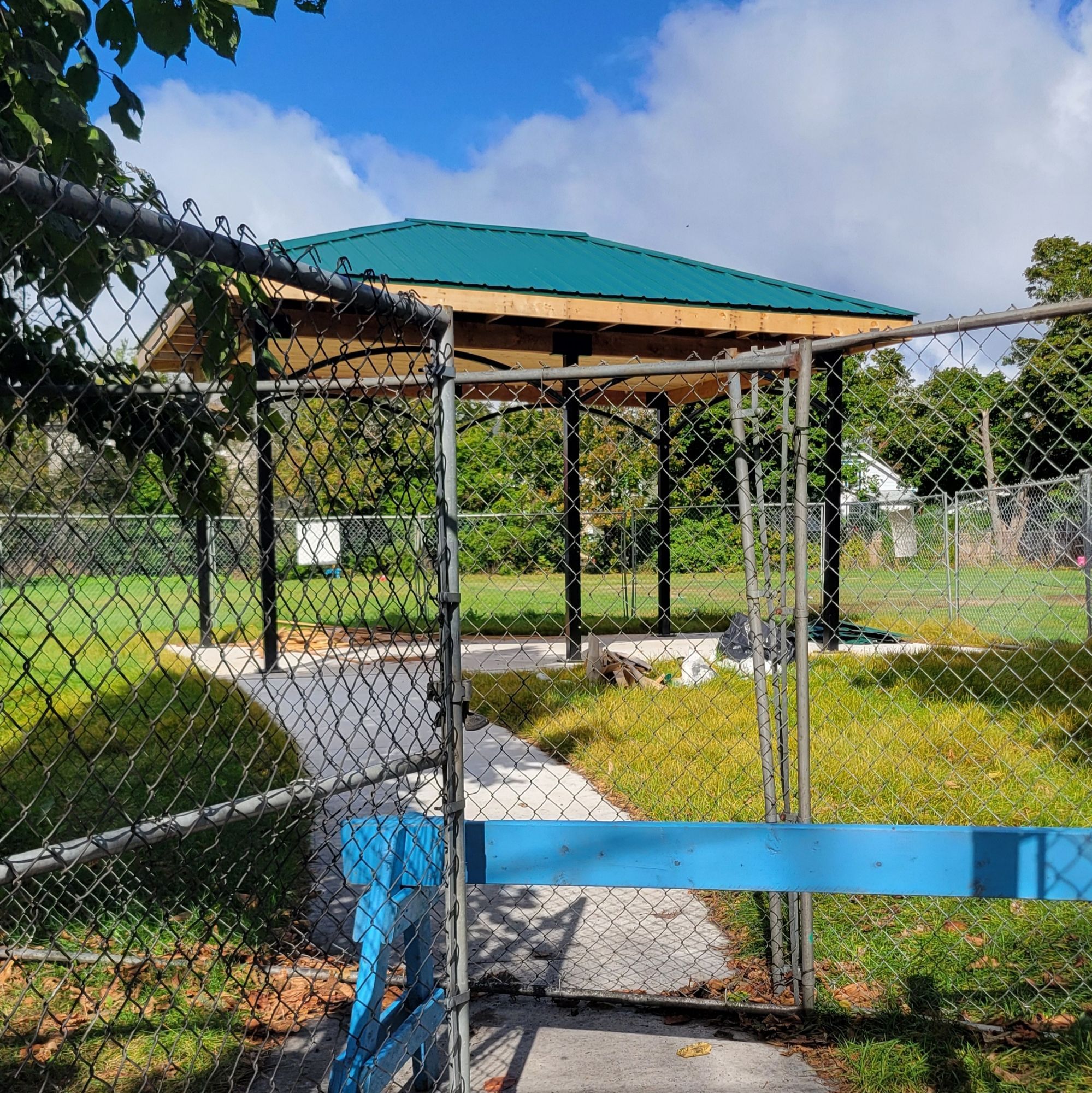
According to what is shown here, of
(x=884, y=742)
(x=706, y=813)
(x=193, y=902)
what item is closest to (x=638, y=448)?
(x=884, y=742)

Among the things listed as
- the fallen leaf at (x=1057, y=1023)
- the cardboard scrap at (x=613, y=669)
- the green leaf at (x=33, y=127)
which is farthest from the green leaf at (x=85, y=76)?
the cardboard scrap at (x=613, y=669)

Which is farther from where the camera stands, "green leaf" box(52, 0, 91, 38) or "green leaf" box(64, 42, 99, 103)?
"green leaf" box(64, 42, 99, 103)

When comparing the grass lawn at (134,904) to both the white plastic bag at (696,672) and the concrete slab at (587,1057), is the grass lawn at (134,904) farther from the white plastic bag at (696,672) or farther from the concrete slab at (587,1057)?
the white plastic bag at (696,672)

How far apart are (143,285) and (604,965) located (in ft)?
9.36

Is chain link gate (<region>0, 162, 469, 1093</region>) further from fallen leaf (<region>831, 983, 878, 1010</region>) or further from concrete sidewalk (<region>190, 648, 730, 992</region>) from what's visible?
fallen leaf (<region>831, 983, 878, 1010</region>)

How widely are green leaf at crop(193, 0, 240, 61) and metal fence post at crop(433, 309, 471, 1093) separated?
93 cm

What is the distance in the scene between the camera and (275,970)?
3492 millimetres

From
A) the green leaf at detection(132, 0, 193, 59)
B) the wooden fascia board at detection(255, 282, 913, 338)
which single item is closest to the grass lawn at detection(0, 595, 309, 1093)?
the green leaf at detection(132, 0, 193, 59)

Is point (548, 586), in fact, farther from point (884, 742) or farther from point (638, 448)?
point (884, 742)

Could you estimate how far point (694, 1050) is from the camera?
2.92 meters

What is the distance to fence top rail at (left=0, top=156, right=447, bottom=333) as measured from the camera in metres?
1.50

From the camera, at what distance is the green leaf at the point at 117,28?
2545 millimetres

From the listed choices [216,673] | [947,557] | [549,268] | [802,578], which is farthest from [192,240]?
[549,268]

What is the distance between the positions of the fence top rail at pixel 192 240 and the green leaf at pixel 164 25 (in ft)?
2.53
